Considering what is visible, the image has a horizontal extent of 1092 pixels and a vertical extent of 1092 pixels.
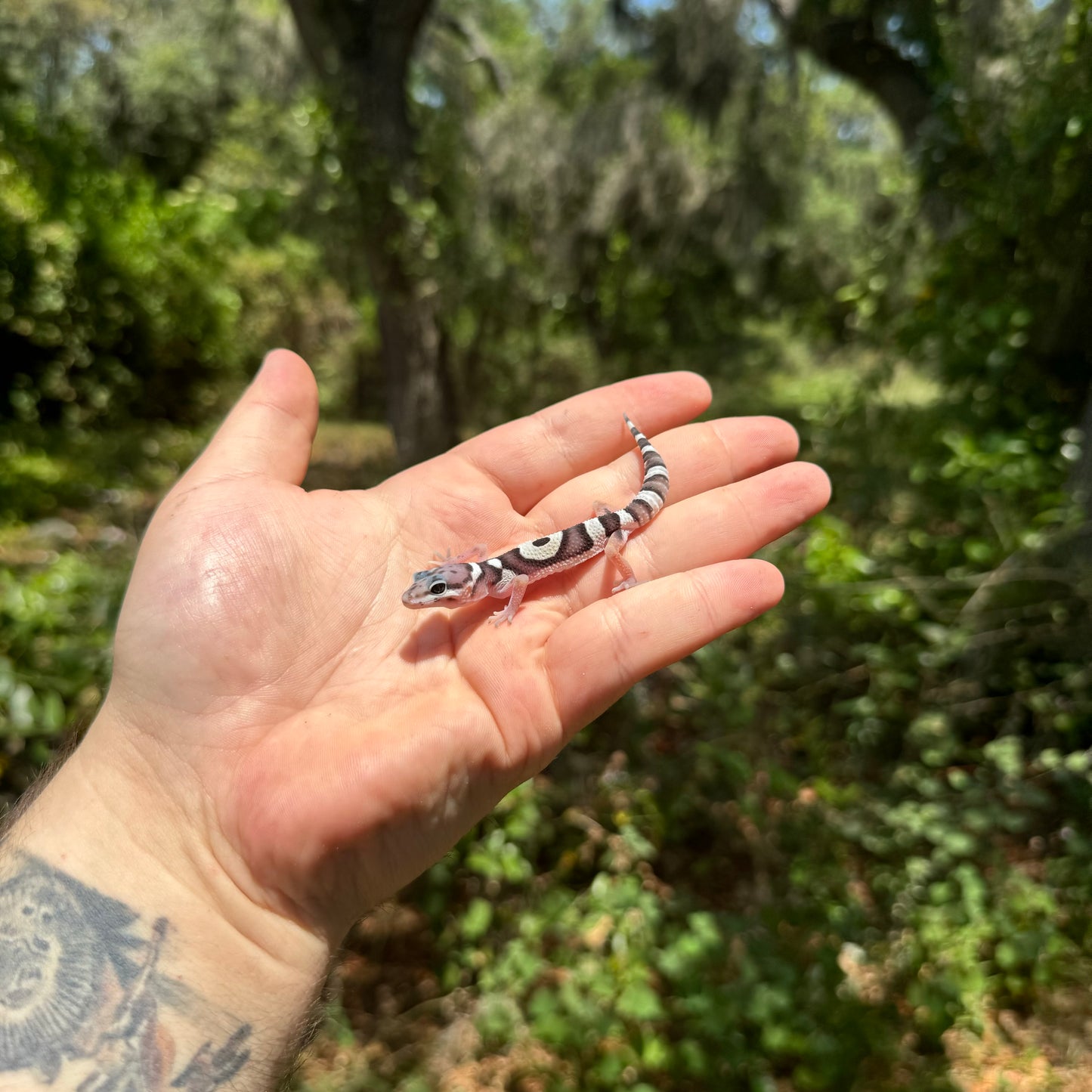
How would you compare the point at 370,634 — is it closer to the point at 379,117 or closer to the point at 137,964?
the point at 137,964

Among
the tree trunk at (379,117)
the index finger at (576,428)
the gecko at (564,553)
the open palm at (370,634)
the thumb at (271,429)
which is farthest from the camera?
the tree trunk at (379,117)

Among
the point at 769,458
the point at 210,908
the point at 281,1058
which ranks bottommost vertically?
the point at 281,1058

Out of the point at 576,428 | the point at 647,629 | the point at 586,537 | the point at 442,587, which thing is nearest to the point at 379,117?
the point at 576,428

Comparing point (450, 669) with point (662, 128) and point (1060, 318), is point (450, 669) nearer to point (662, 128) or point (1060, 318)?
point (1060, 318)

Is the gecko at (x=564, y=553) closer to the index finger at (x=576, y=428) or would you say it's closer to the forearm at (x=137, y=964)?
the index finger at (x=576, y=428)

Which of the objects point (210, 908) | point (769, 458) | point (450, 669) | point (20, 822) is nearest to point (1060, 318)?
point (769, 458)

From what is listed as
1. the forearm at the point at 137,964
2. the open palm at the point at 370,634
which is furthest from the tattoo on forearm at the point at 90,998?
the open palm at the point at 370,634
